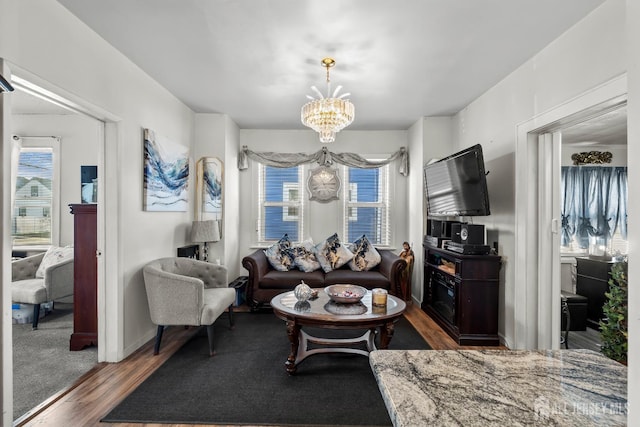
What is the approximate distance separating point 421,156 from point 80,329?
14.1 ft

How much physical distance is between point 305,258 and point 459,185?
7.05 feet

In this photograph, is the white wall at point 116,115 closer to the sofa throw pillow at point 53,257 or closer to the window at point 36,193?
the sofa throw pillow at point 53,257

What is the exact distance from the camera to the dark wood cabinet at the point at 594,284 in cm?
372

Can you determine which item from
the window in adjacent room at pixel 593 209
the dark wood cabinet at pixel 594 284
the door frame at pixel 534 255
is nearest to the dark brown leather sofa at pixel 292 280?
the door frame at pixel 534 255

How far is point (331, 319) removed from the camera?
7.79 feet

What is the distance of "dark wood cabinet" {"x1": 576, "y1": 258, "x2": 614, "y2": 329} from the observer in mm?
3717

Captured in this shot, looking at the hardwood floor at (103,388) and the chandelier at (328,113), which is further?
the chandelier at (328,113)

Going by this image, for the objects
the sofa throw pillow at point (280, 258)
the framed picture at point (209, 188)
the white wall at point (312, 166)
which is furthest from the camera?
the white wall at point (312, 166)

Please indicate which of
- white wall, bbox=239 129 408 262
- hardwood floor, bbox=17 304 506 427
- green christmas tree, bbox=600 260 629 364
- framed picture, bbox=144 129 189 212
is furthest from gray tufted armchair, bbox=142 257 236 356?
green christmas tree, bbox=600 260 629 364

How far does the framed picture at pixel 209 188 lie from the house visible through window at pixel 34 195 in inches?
81.8

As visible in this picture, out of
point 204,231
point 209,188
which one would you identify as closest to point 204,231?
point 204,231

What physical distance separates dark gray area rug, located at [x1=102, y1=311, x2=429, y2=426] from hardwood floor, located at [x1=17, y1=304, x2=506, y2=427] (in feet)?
0.30

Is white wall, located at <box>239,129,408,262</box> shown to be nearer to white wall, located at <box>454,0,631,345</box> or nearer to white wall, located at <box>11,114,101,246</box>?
white wall, located at <box>454,0,631,345</box>

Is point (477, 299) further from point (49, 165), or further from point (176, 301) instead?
point (49, 165)
